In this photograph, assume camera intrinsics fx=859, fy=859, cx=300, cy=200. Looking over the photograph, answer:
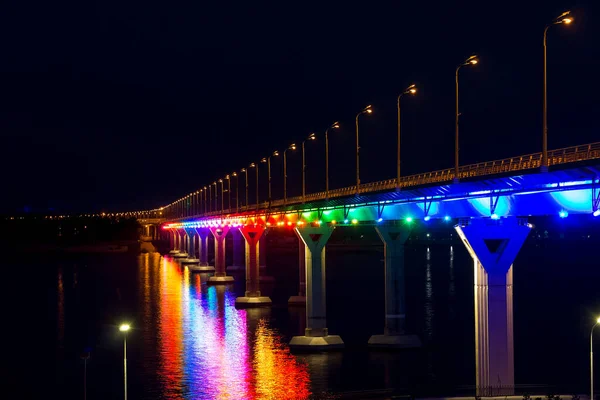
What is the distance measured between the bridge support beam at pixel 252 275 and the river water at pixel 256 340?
219 cm

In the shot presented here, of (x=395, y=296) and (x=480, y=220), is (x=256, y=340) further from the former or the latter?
(x=480, y=220)

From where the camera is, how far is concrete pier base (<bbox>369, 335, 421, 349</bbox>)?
5797cm

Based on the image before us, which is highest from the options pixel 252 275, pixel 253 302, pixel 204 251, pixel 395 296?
pixel 204 251

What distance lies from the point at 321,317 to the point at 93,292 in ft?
198

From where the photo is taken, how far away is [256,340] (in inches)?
2638

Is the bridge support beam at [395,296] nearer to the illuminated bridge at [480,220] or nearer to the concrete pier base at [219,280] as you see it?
the illuminated bridge at [480,220]

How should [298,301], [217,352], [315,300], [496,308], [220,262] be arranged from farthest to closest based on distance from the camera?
[220,262], [298,301], [217,352], [315,300], [496,308]

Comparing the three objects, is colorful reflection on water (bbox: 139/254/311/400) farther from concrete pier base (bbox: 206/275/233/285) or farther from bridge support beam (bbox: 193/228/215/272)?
bridge support beam (bbox: 193/228/215/272)

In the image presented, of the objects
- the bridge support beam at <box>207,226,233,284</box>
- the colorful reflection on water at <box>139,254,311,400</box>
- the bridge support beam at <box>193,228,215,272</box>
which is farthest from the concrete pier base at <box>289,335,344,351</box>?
the bridge support beam at <box>193,228,215,272</box>

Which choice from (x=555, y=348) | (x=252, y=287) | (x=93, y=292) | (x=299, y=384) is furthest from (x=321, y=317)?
(x=93, y=292)

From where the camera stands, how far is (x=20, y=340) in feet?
231

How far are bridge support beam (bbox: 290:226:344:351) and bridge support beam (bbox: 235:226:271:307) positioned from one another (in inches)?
1196

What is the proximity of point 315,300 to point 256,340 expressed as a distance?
8628 millimetres

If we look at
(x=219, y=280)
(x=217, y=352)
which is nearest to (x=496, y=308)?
(x=217, y=352)
